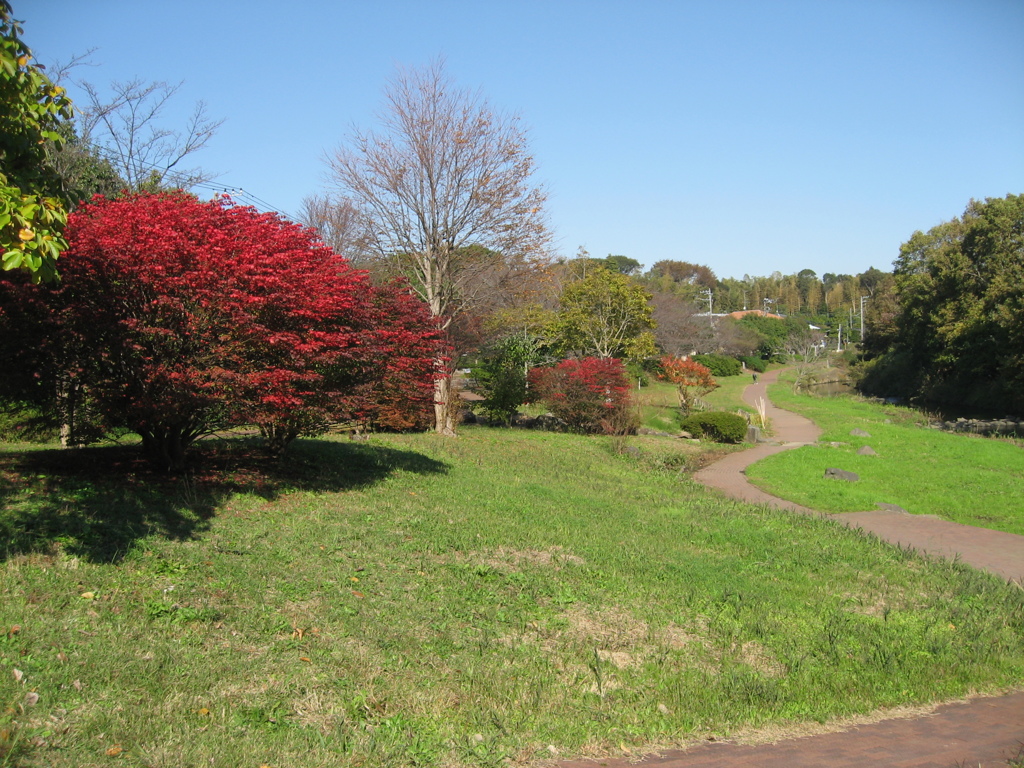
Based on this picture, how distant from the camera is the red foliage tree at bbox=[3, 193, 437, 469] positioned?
7992mm

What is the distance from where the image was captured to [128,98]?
17016 mm

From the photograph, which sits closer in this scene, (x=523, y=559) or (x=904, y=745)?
(x=904, y=745)

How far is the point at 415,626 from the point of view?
598 centimetres

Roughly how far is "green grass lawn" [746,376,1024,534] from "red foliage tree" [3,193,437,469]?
927cm

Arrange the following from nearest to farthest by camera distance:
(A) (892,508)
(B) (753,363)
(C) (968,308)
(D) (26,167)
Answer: (D) (26,167), (A) (892,508), (C) (968,308), (B) (753,363)

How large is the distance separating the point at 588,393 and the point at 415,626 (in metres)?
18.4

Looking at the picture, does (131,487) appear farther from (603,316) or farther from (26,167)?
(603,316)

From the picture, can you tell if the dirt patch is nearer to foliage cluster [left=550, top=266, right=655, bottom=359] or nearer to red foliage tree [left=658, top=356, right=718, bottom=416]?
red foliage tree [left=658, top=356, right=718, bottom=416]

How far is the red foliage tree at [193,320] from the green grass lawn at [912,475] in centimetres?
927

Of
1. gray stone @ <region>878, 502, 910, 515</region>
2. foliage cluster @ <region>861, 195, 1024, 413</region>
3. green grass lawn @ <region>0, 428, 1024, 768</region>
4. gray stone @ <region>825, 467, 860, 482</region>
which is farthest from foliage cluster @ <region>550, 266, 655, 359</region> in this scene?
green grass lawn @ <region>0, 428, 1024, 768</region>

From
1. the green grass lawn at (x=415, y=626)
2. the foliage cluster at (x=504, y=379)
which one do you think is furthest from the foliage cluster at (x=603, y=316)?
the green grass lawn at (x=415, y=626)

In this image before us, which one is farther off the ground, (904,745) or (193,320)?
(193,320)

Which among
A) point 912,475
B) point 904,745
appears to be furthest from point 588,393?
point 904,745

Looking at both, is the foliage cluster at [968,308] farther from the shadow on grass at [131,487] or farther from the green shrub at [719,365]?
the shadow on grass at [131,487]
